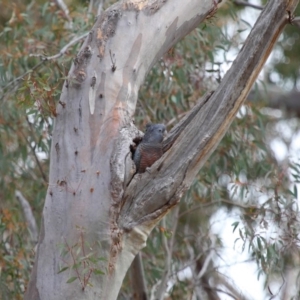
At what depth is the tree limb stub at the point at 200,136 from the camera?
249 cm

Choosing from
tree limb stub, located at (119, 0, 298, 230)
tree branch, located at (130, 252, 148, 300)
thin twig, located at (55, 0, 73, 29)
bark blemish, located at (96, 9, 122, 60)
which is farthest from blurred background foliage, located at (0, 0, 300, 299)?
tree limb stub, located at (119, 0, 298, 230)

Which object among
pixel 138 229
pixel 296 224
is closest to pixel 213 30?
pixel 296 224

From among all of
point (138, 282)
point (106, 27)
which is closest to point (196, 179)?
point (138, 282)

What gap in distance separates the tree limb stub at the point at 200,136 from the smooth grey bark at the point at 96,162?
0.20ft

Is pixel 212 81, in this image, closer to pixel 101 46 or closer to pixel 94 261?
pixel 101 46

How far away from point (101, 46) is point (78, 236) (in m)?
0.74

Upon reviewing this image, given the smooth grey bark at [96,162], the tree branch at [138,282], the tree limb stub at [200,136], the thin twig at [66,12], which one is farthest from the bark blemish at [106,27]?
the thin twig at [66,12]

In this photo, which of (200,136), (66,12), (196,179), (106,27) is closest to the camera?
(200,136)

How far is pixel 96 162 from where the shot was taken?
8.37 feet

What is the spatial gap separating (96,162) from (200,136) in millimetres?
382

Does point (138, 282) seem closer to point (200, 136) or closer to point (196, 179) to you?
point (196, 179)

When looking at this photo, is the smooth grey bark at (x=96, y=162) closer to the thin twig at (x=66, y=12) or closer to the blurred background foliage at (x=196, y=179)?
the blurred background foliage at (x=196, y=179)

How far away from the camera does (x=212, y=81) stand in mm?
4746

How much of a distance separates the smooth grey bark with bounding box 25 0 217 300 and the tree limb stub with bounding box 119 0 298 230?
6cm
